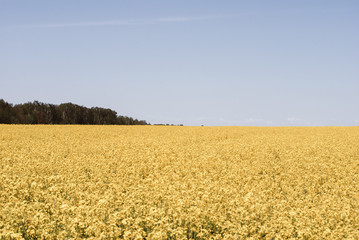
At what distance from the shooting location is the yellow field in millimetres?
6320

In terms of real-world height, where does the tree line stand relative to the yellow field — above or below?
above

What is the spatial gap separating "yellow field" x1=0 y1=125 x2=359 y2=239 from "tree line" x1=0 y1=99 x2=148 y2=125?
34661 millimetres

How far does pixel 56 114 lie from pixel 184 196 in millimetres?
50111

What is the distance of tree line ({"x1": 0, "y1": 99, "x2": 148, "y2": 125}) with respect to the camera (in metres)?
48.5

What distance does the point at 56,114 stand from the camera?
177 feet

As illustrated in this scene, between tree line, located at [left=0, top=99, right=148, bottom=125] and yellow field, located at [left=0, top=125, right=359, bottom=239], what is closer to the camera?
yellow field, located at [left=0, top=125, right=359, bottom=239]

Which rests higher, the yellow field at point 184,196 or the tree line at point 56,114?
the tree line at point 56,114

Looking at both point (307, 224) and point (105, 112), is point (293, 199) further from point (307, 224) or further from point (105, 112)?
point (105, 112)

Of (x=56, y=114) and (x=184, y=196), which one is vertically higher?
(x=56, y=114)

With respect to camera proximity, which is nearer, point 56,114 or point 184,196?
point 184,196

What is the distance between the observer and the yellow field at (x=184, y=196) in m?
6.32

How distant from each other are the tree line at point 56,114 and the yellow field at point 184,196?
114 feet

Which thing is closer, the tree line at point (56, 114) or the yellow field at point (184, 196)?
the yellow field at point (184, 196)

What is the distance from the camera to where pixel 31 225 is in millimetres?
6246
